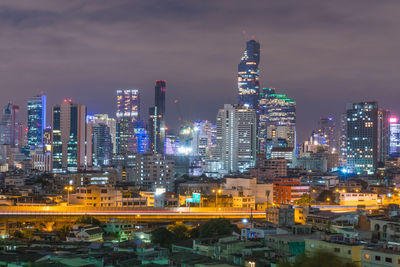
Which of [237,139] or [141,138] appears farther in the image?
[141,138]

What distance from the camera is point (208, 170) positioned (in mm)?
123375

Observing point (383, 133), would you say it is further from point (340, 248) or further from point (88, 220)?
point (340, 248)

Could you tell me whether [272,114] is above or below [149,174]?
above

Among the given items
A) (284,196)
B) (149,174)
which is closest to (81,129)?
(149,174)

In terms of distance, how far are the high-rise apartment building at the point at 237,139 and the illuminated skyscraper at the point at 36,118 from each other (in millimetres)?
57376

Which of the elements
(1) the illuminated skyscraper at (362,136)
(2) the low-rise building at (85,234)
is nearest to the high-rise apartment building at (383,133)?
(1) the illuminated skyscraper at (362,136)

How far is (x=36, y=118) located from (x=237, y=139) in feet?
204

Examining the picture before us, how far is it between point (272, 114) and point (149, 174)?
119702mm

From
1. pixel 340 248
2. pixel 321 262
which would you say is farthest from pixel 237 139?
pixel 321 262

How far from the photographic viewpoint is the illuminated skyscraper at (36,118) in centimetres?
16362

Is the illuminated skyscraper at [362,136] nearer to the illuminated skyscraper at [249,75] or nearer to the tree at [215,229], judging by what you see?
the illuminated skyscraper at [249,75]

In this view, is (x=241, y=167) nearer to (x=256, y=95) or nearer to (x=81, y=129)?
(x=81, y=129)

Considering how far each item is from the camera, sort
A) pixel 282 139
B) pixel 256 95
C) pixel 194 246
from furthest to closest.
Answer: pixel 256 95
pixel 282 139
pixel 194 246

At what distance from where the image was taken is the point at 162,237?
3091 centimetres
